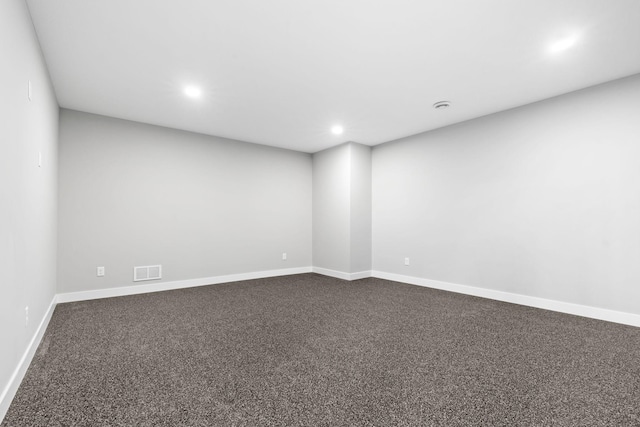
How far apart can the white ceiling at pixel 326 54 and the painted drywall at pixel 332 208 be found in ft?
5.01

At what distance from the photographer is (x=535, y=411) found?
1.57m

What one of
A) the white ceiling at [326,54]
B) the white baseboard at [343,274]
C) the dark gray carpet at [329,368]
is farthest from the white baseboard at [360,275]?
the white ceiling at [326,54]

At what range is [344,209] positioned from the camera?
544 cm

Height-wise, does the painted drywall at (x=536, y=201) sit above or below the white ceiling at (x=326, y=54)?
below

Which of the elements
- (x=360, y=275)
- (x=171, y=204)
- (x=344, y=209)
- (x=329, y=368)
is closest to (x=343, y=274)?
(x=360, y=275)

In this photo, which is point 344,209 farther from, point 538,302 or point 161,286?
point 161,286

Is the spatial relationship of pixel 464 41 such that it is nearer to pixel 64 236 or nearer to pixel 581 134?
pixel 581 134

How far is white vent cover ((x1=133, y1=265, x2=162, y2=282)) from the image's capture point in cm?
434

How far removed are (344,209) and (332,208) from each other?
34 cm

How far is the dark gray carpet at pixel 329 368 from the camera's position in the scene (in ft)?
5.07

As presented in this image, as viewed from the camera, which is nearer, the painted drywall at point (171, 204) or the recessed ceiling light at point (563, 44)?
the recessed ceiling light at point (563, 44)

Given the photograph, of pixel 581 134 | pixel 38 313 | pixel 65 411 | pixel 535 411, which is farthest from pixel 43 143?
pixel 581 134

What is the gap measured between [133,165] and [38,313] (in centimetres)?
240

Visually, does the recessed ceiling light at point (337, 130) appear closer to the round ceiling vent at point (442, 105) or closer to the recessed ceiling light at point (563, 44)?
the round ceiling vent at point (442, 105)
